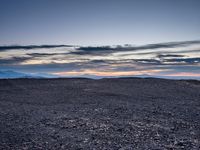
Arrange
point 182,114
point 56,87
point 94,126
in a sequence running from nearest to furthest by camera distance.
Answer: point 94,126 < point 182,114 < point 56,87

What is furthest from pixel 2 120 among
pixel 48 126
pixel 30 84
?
pixel 30 84

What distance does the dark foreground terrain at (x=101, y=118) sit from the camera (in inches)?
435

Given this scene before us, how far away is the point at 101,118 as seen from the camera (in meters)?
14.9

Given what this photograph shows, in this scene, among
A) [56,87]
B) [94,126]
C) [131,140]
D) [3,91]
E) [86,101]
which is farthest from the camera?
[56,87]

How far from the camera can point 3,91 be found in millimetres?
25328

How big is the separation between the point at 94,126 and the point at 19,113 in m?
5.52

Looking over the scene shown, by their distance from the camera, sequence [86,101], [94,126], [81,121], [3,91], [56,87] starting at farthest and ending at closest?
[56,87], [3,91], [86,101], [81,121], [94,126]

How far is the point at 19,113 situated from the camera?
16500 millimetres

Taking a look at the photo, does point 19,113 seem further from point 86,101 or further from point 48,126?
point 86,101

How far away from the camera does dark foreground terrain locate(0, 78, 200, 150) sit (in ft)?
36.3

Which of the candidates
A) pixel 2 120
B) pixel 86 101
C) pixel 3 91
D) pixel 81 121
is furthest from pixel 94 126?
pixel 3 91

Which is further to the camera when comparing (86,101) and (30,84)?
Result: (30,84)

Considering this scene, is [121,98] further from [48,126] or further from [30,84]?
[30,84]

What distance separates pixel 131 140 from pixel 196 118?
18.5 ft
